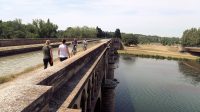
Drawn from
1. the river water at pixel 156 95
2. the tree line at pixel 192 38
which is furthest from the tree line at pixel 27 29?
the tree line at pixel 192 38

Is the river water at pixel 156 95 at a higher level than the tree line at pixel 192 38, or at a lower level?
lower

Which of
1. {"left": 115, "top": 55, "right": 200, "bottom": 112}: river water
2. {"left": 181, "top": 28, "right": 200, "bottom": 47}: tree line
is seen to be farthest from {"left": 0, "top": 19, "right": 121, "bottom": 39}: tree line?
{"left": 181, "top": 28, "right": 200, "bottom": 47}: tree line

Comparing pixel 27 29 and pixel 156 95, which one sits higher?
pixel 27 29

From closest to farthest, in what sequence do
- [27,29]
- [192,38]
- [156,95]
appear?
[156,95] < [27,29] < [192,38]

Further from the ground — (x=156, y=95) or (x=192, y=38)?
(x=192, y=38)

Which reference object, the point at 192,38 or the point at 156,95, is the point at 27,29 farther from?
the point at 192,38

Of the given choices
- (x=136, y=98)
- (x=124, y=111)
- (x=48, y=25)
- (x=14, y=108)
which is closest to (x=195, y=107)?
(x=136, y=98)

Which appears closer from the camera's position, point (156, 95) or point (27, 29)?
point (156, 95)

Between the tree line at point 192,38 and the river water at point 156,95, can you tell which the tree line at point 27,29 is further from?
the tree line at point 192,38

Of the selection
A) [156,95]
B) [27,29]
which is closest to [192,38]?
[27,29]

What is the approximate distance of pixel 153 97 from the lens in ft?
144

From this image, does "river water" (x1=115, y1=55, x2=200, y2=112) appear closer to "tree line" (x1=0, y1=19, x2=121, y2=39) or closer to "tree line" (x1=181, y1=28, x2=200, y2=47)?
"tree line" (x1=0, y1=19, x2=121, y2=39)

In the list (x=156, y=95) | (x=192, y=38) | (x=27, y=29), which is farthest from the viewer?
(x=192, y=38)

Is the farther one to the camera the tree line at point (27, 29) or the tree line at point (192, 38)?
the tree line at point (192, 38)
